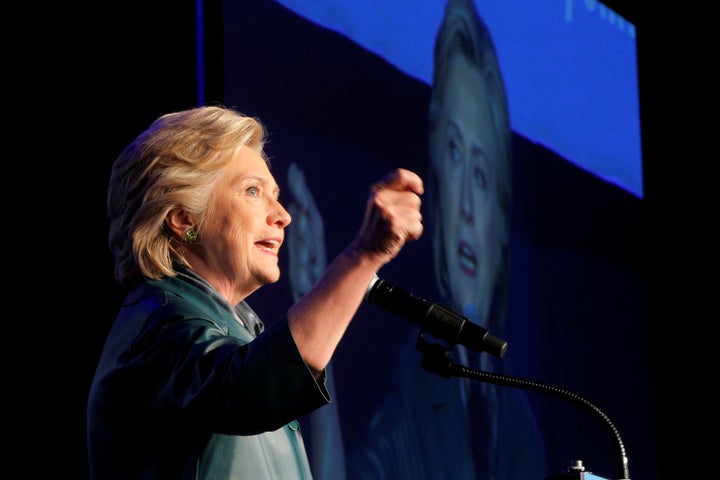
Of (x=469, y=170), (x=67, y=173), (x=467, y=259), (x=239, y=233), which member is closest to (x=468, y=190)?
(x=469, y=170)

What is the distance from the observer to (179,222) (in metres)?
1.58

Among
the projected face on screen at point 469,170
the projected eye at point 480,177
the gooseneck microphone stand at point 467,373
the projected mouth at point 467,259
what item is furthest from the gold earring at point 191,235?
the projected eye at point 480,177

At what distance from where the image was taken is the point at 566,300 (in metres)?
3.14

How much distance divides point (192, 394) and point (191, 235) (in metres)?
0.40

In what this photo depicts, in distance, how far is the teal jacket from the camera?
1204 millimetres

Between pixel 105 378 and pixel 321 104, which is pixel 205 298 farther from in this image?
pixel 321 104

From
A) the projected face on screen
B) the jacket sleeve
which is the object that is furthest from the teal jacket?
the projected face on screen

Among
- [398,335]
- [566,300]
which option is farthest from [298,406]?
[566,300]

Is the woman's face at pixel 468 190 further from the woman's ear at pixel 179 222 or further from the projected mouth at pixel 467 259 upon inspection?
the woman's ear at pixel 179 222

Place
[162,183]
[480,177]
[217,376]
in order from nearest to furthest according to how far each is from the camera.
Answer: [217,376] < [162,183] < [480,177]

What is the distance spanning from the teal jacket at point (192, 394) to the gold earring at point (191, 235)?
0.09 m

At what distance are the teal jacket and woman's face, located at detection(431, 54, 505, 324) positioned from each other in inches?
50.4

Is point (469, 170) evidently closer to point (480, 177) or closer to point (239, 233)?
point (480, 177)

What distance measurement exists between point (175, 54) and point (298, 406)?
162 cm
